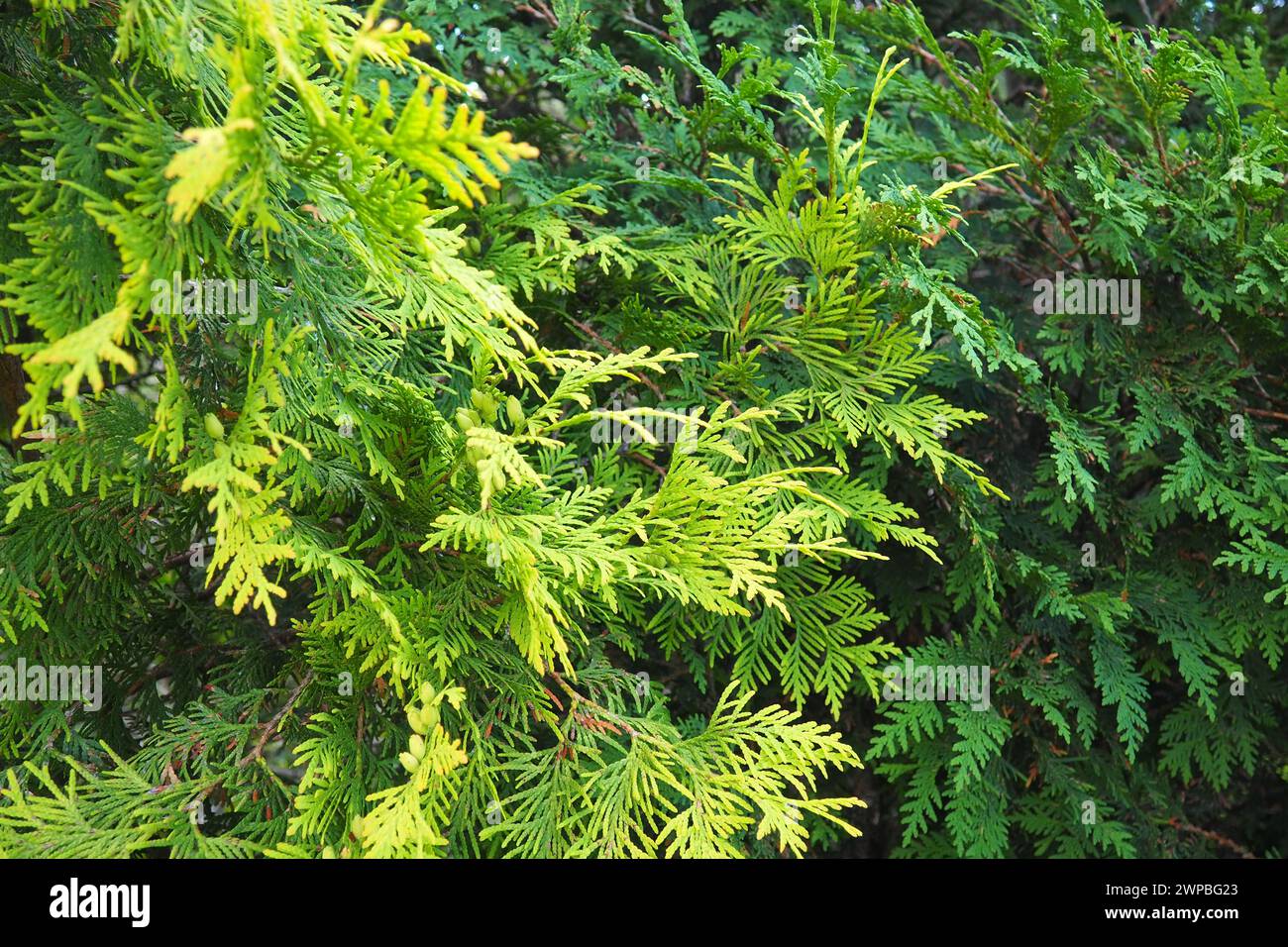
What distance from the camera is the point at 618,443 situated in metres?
2.55

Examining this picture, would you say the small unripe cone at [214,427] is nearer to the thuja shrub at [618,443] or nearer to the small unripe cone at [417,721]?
the thuja shrub at [618,443]

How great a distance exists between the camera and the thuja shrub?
5.93ft

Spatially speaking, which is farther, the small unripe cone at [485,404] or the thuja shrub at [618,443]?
the small unripe cone at [485,404]

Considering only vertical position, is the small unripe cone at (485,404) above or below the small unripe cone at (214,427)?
above

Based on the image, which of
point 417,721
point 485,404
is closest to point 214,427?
point 485,404

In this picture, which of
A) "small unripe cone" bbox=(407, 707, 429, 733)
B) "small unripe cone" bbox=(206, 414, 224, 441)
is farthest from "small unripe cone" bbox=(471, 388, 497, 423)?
"small unripe cone" bbox=(407, 707, 429, 733)

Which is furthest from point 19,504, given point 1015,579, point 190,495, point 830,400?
point 1015,579

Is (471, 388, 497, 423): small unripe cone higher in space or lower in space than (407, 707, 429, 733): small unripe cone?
higher

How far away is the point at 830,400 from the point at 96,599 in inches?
73.4

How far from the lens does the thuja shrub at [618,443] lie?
5.93ft

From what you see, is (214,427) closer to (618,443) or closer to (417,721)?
(417,721)

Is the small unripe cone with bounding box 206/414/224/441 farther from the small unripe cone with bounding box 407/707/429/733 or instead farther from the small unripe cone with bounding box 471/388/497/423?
the small unripe cone with bounding box 407/707/429/733

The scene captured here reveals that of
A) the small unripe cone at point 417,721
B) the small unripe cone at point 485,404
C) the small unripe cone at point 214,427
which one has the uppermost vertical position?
the small unripe cone at point 485,404

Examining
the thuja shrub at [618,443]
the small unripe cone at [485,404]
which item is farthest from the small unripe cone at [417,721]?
the small unripe cone at [485,404]
